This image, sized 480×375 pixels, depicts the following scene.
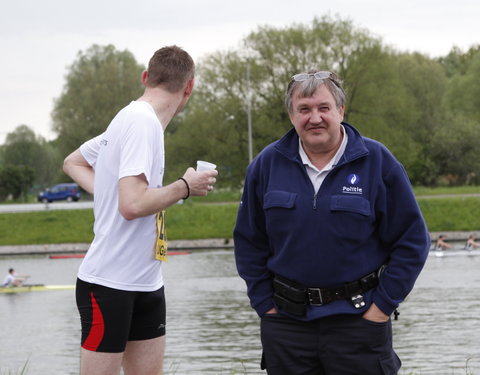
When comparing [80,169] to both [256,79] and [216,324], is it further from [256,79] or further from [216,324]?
[256,79]

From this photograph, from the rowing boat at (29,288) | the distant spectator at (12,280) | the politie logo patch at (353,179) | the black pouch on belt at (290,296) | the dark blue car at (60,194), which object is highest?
the politie logo patch at (353,179)

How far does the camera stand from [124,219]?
413 centimetres

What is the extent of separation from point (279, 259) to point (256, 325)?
16.9 m

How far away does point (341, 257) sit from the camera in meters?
3.99

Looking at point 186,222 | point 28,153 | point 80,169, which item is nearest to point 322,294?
point 80,169

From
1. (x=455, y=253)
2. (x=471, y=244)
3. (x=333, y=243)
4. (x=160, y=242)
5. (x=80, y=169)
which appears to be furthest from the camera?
(x=455, y=253)

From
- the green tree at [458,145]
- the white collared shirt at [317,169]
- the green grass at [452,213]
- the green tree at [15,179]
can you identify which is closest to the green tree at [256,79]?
the green grass at [452,213]

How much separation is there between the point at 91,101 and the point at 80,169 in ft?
216

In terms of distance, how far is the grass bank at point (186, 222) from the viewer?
1732 inches

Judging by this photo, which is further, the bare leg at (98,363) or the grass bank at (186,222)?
the grass bank at (186,222)

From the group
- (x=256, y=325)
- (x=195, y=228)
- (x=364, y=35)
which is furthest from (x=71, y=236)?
(x=256, y=325)

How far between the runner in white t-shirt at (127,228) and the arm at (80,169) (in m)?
0.30

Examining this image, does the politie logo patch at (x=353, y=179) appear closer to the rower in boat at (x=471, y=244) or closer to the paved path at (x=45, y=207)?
the rower in boat at (x=471, y=244)

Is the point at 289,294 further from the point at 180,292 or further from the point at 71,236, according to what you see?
the point at 71,236
